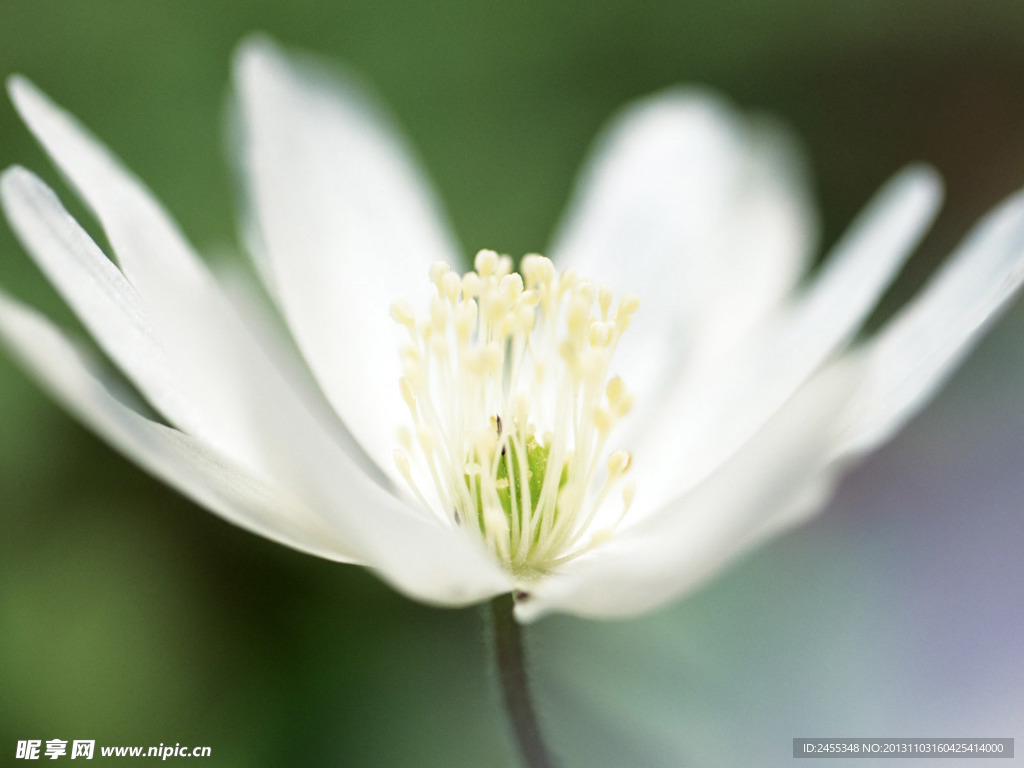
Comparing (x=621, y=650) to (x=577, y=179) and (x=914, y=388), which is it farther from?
(x=577, y=179)

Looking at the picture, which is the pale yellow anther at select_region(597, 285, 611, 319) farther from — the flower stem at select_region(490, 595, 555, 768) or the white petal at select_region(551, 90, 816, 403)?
the flower stem at select_region(490, 595, 555, 768)

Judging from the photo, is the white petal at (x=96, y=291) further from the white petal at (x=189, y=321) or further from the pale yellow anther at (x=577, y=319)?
the pale yellow anther at (x=577, y=319)

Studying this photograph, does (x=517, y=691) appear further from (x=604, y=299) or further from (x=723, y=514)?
(x=604, y=299)

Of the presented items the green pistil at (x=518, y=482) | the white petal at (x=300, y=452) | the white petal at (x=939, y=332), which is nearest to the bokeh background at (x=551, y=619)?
the green pistil at (x=518, y=482)

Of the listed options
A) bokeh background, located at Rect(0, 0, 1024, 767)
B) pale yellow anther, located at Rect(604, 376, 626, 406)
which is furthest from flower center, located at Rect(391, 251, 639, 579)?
bokeh background, located at Rect(0, 0, 1024, 767)

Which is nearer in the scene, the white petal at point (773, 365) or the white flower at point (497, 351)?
the white flower at point (497, 351)

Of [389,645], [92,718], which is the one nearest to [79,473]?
[92,718]
